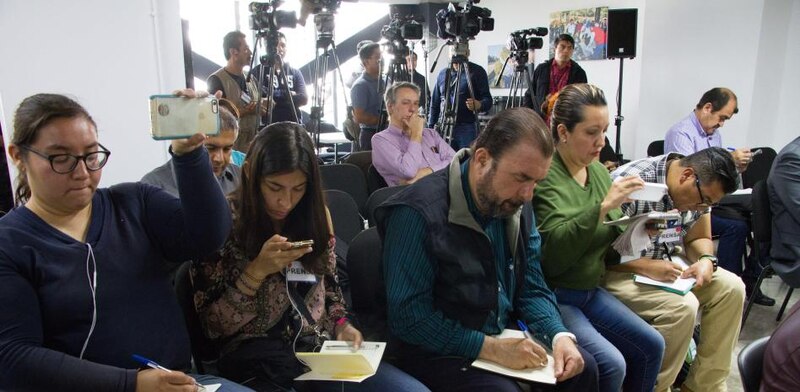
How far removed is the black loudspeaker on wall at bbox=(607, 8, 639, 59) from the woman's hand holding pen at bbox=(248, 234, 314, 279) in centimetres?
452

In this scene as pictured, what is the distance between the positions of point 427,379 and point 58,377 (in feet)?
2.79

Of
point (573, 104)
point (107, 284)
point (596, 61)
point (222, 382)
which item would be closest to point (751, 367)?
point (573, 104)

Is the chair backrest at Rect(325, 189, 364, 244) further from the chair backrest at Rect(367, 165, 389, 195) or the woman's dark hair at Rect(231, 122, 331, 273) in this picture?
the chair backrest at Rect(367, 165, 389, 195)

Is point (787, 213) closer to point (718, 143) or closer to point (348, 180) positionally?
point (718, 143)

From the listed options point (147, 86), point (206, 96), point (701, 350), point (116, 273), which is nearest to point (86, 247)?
point (116, 273)

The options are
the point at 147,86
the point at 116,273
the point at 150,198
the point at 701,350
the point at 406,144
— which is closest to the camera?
the point at 116,273

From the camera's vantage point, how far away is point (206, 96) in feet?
3.70

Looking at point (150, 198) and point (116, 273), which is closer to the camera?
point (116, 273)

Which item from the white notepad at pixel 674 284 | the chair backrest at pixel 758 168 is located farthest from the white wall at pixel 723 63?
the white notepad at pixel 674 284

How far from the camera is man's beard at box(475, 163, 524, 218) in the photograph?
1.40 meters

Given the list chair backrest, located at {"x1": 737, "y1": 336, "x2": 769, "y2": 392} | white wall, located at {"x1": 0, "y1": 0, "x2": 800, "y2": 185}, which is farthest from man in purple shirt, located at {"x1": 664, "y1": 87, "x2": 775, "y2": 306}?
chair backrest, located at {"x1": 737, "y1": 336, "x2": 769, "y2": 392}

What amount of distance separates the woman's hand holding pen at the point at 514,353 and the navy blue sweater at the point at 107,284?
0.74 m

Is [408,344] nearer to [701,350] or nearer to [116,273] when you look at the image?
[116,273]

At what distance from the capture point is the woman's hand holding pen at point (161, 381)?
3.43ft
